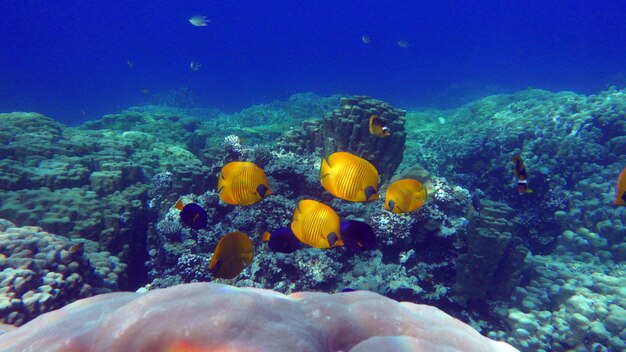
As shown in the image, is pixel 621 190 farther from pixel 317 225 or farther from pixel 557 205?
pixel 557 205

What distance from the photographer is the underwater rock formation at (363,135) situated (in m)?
6.65

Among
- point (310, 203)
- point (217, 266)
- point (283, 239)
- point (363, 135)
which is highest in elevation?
point (363, 135)

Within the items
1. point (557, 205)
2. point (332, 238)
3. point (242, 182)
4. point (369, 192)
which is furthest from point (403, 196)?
point (557, 205)

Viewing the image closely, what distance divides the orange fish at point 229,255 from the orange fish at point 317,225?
59 cm

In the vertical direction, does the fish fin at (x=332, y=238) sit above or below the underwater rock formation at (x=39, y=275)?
above

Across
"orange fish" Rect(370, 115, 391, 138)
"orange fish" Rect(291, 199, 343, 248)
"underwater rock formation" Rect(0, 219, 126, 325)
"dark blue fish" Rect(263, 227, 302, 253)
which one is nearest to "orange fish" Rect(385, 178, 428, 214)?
"orange fish" Rect(291, 199, 343, 248)

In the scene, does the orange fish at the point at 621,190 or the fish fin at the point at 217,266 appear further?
the orange fish at the point at 621,190

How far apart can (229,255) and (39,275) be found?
7.85ft

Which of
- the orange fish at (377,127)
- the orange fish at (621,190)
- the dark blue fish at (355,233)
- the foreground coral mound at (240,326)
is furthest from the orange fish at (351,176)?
the orange fish at (621,190)

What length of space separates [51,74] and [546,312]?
96.5m

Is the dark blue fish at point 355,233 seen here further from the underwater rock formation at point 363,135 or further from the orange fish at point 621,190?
the underwater rock formation at point 363,135

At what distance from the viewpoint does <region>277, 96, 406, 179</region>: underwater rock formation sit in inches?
262

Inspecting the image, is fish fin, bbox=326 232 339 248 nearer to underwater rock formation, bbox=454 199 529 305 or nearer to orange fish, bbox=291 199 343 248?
orange fish, bbox=291 199 343 248

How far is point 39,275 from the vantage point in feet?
12.6
